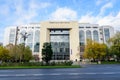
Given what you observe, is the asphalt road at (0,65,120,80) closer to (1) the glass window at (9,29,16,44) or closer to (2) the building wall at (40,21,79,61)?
(2) the building wall at (40,21,79,61)

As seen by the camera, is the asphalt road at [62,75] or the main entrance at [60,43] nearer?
the asphalt road at [62,75]

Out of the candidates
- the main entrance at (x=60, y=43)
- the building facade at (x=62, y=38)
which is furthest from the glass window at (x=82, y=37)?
the main entrance at (x=60, y=43)

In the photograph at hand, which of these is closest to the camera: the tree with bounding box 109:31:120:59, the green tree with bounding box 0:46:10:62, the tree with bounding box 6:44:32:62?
the tree with bounding box 6:44:32:62

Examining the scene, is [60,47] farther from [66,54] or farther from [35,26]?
[35,26]

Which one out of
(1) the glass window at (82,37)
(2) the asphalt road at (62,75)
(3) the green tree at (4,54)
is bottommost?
(2) the asphalt road at (62,75)

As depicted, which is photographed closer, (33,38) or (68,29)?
(68,29)

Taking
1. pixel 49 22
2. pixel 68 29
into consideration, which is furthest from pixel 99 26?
pixel 49 22

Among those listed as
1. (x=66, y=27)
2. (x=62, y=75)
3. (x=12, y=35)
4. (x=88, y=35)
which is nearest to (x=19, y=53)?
(x=66, y=27)

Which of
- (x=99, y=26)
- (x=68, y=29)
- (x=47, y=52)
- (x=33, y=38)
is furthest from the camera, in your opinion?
(x=99, y=26)

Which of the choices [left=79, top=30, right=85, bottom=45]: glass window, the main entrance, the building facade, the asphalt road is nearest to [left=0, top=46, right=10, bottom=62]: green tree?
the building facade

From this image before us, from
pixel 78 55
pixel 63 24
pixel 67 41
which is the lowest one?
pixel 78 55

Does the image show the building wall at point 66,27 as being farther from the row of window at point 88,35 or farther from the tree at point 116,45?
the tree at point 116,45

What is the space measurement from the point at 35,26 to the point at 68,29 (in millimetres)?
25327

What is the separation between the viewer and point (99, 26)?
124 m
